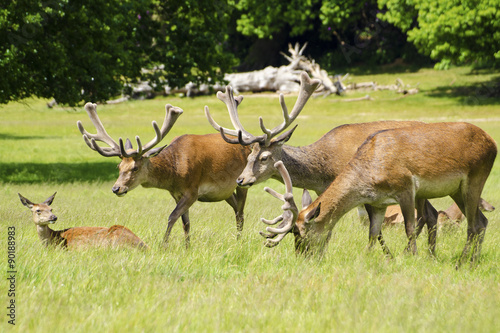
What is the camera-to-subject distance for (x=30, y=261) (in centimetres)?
562

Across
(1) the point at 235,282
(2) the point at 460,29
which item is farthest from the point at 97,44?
(2) the point at 460,29

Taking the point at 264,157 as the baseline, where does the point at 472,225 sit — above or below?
below

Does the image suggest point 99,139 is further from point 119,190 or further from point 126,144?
point 119,190

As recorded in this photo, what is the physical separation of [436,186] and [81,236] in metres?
3.57

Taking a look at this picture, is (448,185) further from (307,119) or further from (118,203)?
(307,119)

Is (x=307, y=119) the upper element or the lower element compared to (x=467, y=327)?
lower

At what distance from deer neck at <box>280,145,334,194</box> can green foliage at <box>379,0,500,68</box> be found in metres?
23.1

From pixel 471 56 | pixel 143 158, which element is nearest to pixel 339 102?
pixel 471 56

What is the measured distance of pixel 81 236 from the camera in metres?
6.84

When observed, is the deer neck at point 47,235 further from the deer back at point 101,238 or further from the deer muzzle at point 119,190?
the deer muzzle at point 119,190

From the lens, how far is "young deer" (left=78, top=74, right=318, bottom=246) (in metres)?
7.71

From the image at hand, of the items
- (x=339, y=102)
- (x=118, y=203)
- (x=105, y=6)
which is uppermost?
(x=105, y=6)

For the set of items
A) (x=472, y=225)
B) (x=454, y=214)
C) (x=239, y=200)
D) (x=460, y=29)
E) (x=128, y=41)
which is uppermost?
(x=128, y=41)

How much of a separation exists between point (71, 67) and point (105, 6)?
63.5 inches
